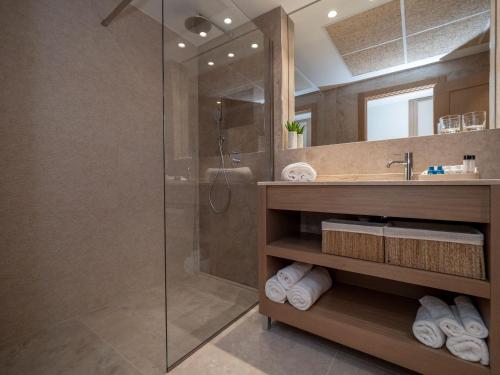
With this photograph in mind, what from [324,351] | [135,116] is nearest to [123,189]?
[135,116]

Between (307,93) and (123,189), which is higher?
(307,93)

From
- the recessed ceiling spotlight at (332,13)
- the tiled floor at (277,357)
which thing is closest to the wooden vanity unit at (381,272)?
the tiled floor at (277,357)

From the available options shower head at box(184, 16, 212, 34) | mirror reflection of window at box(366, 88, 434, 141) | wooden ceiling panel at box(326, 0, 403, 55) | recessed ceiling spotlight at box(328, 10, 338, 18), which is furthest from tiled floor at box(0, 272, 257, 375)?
recessed ceiling spotlight at box(328, 10, 338, 18)

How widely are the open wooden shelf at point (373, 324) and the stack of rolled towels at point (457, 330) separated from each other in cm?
3

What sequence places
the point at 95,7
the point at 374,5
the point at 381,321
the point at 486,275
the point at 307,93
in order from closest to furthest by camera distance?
the point at 486,275 → the point at 381,321 → the point at 374,5 → the point at 95,7 → the point at 307,93

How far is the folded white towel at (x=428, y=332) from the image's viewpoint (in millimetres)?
884

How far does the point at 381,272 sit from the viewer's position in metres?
0.99

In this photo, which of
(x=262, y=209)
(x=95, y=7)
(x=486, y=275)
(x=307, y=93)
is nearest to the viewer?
(x=486, y=275)

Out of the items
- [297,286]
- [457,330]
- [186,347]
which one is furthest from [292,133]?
[186,347]

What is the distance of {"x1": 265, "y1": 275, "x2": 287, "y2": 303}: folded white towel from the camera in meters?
1.23

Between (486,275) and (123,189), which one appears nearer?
(486,275)

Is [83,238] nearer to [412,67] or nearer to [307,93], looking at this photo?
[307,93]

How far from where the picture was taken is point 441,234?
91cm

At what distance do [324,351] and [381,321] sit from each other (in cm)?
32
